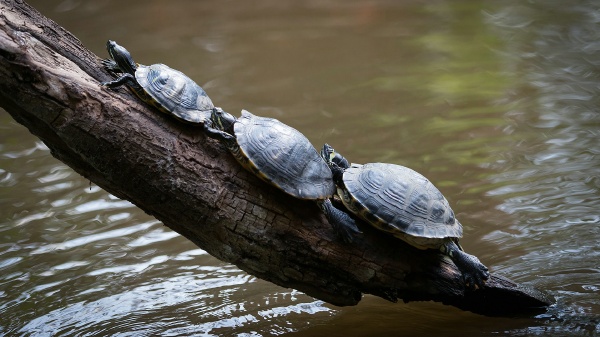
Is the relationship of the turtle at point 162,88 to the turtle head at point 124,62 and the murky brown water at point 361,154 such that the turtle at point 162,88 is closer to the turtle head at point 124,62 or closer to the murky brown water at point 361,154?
the turtle head at point 124,62

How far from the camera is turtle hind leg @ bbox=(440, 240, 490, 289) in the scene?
2.84 metres

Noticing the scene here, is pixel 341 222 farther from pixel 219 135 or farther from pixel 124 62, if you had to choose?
pixel 124 62

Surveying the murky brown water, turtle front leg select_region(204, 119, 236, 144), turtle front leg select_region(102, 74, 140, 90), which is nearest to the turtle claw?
the murky brown water

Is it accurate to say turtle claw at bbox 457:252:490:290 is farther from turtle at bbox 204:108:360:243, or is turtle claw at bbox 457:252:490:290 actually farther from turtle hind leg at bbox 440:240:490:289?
turtle at bbox 204:108:360:243

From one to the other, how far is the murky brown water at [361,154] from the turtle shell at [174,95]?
1193 millimetres

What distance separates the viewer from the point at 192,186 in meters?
2.76

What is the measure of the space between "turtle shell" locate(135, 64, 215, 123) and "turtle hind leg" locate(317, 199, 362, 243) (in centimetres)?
67

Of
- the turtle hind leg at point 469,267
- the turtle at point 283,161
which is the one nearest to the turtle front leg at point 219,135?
the turtle at point 283,161

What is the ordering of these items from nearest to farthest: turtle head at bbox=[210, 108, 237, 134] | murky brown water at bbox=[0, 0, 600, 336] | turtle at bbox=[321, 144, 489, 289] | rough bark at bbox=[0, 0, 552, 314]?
rough bark at bbox=[0, 0, 552, 314] < turtle at bbox=[321, 144, 489, 289] < turtle head at bbox=[210, 108, 237, 134] < murky brown water at bbox=[0, 0, 600, 336]

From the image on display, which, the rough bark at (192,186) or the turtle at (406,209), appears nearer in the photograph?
the rough bark at (192,186)

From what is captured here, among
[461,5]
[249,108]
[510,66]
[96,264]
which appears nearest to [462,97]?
[510,66]

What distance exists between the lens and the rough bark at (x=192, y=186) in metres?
2.67

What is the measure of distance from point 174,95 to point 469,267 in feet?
4.94

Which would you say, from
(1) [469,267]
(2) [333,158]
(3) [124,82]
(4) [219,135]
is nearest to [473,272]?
(1) [469,267]
